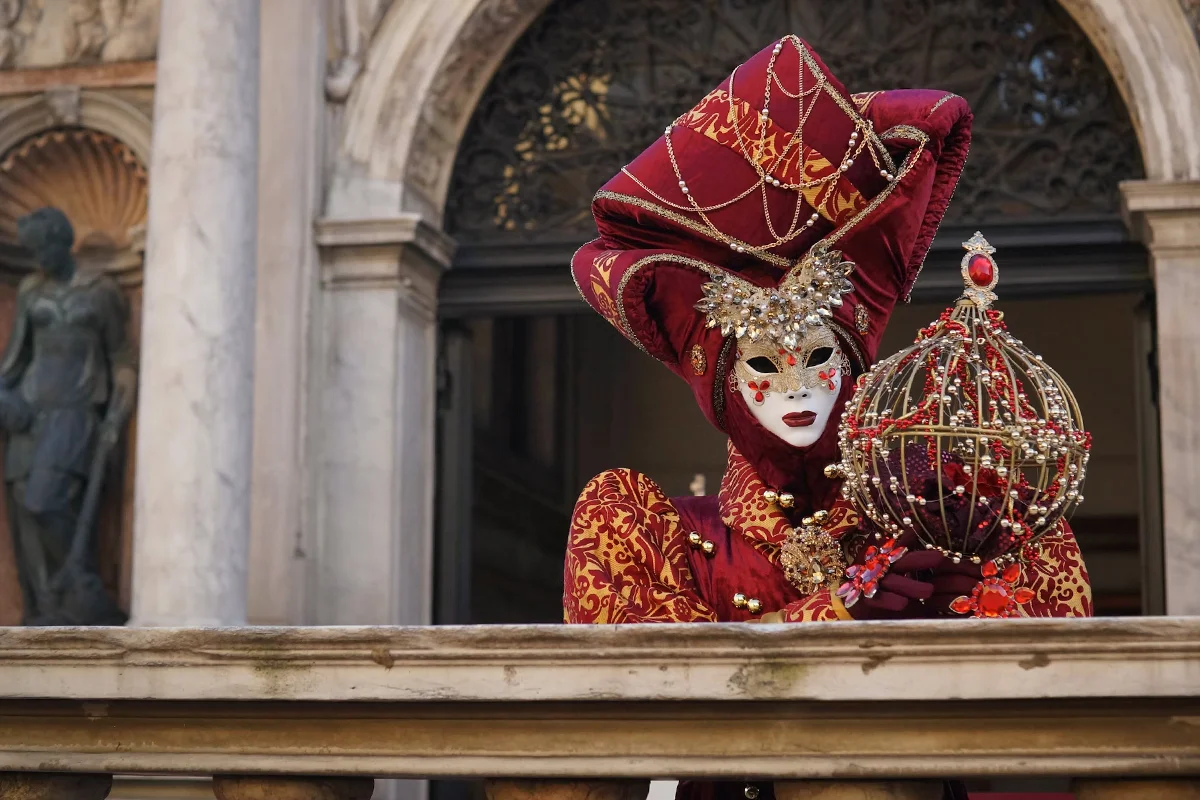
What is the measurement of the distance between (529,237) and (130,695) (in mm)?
6563

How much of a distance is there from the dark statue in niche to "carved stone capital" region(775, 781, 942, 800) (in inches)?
266

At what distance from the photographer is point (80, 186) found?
8.86 metres

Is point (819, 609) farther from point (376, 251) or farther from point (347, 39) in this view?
point (347, 39)

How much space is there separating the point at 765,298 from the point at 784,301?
27 mm

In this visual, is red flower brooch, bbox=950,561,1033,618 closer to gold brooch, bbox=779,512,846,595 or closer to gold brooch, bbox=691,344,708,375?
gold brooch, bbox=779,512,846,595

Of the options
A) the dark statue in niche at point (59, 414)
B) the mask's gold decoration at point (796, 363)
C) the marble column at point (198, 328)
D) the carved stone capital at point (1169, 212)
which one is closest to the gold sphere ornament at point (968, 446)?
the mask's gold decoration at point (796, 363)

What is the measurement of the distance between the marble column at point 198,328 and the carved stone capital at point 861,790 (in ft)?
17.8

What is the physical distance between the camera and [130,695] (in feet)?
6.97

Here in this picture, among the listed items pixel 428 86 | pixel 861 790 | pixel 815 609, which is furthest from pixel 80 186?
pixel 861 790

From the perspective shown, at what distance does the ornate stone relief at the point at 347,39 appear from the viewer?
8.25 m

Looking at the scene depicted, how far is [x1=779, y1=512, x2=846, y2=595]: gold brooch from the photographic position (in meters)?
2.41

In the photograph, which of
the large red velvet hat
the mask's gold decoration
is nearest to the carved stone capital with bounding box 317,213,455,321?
the large red velvet hat

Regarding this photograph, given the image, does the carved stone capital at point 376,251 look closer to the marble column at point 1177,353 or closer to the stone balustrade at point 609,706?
the marble column at point 1177,353

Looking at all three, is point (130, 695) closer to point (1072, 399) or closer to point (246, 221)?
point (1072, 399)
